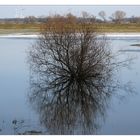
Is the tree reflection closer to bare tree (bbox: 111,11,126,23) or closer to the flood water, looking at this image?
the flood water

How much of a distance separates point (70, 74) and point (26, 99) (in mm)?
993

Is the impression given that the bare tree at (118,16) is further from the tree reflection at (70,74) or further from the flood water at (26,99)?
the tree reflection at (70,74)

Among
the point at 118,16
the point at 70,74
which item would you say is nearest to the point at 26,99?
the point at 70,74

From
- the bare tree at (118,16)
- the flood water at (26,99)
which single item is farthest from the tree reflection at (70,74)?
the bare tree at (118,16)

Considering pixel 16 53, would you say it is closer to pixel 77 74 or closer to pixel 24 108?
pixel 77 74

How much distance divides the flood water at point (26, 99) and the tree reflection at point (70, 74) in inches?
5.4

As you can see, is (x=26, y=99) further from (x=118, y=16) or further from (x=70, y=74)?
(x=118, y=16)

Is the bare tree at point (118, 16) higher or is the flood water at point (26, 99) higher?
the bare tree at point (118, 16)

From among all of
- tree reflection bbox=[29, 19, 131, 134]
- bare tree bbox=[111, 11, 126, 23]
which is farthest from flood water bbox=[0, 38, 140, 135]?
bare tree bbox=[111, 11, 126, 23]

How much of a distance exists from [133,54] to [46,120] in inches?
139

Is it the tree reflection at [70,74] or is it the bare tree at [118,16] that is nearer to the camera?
the bare tree at [118,16]

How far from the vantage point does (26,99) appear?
17.8ft

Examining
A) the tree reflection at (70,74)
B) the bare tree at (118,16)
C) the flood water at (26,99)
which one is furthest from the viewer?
the tree reflection at (70,74)

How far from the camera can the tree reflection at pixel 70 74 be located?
465 centimetres
